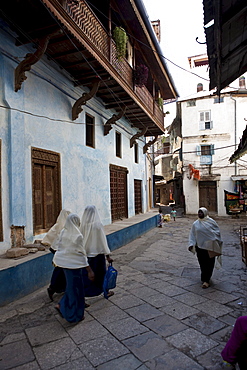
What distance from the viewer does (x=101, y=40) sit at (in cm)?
675

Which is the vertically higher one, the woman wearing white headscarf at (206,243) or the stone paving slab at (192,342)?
the woman wearing white headscarf at (206,243)

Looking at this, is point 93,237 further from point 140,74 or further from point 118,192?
point 118,192

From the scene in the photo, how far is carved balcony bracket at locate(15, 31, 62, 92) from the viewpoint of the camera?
17.2 ft

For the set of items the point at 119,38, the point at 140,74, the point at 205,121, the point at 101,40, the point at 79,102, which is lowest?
the point at 79,102

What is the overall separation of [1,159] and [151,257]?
183 inches

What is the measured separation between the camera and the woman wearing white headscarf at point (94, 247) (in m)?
4.05

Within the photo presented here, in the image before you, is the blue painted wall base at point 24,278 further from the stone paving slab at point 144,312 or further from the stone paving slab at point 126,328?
the stone paving slab at point 144,312

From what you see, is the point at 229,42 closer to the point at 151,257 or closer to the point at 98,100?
the point at 151,257

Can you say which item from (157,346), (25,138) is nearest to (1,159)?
(25,138)

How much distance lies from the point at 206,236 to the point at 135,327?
7.15ft

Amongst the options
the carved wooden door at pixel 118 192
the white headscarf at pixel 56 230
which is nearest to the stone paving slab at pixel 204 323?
the white headscarf at pixel 56 230

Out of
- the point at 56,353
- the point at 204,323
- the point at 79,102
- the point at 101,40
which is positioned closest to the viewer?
the point at 56,353

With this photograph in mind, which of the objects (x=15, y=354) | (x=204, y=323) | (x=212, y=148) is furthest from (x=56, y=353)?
(x=212, y=148)

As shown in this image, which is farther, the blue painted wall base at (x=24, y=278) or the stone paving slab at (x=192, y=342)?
the blue painted wall base at (x=24, y=278)
